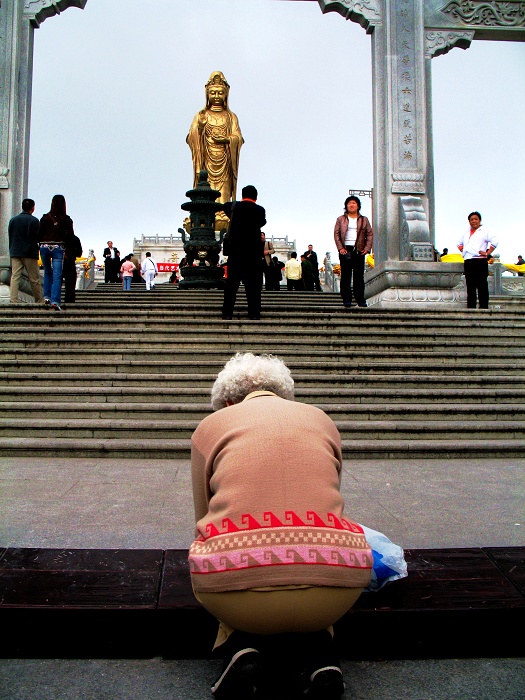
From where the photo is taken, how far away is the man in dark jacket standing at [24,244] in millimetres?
10117

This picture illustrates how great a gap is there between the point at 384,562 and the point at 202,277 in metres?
12.1

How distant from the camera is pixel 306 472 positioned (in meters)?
2.16

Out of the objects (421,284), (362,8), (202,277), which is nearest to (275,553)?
(421,284)

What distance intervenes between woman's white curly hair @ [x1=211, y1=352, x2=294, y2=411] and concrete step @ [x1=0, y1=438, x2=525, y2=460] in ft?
11.4

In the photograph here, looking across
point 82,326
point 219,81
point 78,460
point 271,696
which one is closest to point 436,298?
point 82,326

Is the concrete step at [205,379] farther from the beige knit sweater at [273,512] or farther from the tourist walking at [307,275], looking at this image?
the tourist walking at [307,275]

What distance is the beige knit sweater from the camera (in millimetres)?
2033

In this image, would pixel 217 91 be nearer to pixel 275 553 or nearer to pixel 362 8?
pixel 362 8

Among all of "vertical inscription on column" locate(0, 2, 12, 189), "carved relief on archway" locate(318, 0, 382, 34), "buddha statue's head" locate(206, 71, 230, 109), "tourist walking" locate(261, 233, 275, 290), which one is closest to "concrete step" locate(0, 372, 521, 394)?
"vertical inscription on column" locate(0, 2, 12, 189)

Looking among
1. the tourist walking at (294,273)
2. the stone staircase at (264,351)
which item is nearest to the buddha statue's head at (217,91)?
the tourist walking at (294,273)

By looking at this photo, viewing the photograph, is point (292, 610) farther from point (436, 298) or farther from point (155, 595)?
point (436, 298)

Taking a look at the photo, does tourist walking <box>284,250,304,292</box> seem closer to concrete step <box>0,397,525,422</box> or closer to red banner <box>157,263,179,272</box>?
concrete step <box>0,397,525,422</box>

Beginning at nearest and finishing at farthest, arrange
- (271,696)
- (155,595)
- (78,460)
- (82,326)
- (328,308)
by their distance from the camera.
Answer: (271,696) → (155,595) → (78,460) → (82,326) → (328,308)

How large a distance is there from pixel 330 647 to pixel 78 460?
4.03 m
